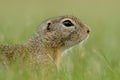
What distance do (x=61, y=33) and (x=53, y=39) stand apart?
152mm

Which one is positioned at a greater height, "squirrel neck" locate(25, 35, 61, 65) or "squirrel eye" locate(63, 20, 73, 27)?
"squirrel eye" locate(63, 20, 73, 27)

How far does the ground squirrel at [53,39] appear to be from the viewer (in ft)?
24.0

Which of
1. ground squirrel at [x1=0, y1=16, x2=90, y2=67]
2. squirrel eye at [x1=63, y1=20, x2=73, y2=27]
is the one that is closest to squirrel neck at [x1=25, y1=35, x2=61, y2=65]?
ground squirrel at [x1=0, y1=16, x2=90, y2=67]

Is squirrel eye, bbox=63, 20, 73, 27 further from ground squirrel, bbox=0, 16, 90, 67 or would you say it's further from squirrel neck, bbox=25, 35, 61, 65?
squirrel neck, bbox=25, 35, 61, 65

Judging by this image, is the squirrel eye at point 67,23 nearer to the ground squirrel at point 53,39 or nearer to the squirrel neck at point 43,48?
the ground squirrel at point 53,39

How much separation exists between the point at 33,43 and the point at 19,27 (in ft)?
18.8

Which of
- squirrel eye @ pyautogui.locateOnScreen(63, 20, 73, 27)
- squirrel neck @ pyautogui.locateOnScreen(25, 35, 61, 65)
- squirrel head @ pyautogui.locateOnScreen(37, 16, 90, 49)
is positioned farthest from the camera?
squirrel eye @ pyautogui.locateOnScreen(63, 20, 73, 27)

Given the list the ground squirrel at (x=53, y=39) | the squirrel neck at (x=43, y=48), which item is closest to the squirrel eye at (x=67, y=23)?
the ground squirrel at (x=53, y=39)

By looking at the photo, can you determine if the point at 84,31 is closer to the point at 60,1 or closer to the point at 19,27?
the point at 19,27

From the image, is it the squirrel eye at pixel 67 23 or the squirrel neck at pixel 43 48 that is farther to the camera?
the squirrel eye at pixel 67 23

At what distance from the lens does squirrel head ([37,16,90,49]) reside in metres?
8.04

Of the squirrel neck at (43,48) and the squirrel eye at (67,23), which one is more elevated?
the squirrel eye at (67,23)

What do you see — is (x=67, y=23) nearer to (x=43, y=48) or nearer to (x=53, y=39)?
(x=53, y=39)

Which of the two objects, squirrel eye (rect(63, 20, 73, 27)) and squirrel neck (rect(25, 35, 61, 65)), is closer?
squirrel neck (rect(25, 35, 61, 65))
